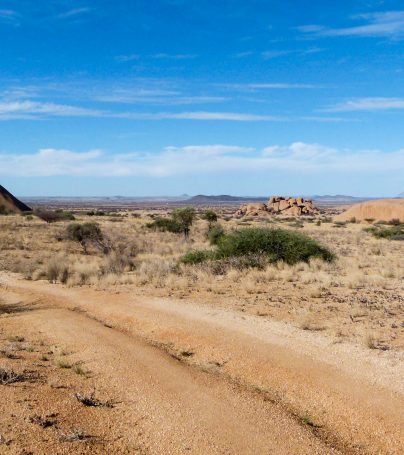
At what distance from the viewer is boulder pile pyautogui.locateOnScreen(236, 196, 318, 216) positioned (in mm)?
103125

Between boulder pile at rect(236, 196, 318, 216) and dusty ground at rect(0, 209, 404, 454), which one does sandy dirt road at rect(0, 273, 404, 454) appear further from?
boulder pile at rect(236, 196, 318, 216)

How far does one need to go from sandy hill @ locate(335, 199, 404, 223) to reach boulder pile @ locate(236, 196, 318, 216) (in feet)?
91.6

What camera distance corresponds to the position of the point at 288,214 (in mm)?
101438

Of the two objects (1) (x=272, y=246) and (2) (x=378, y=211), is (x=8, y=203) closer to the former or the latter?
(2) (x=378, y=211)

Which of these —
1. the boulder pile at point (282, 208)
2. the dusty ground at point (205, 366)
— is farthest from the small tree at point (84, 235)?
the boulder pile at point (282, 208)

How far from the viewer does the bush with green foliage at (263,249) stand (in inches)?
888

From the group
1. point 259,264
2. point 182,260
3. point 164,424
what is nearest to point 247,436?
point 164,424

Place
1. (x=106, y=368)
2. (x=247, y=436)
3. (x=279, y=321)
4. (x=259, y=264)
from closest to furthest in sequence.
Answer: (x=247, y=436), (x=106, y=368), (x=279, y=321), (x=259, y=264)

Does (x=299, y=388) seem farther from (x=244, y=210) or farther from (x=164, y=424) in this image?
(x=244, y=210)

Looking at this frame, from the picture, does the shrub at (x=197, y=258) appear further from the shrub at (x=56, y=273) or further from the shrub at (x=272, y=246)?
the shrub at (x=56, y=273)

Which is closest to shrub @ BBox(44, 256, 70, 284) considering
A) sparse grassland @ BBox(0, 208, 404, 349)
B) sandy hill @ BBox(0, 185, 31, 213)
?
sparse grassland @ BBox(0, 208, 404, 349)

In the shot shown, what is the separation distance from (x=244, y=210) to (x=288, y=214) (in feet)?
35.8

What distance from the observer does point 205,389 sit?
310 inches

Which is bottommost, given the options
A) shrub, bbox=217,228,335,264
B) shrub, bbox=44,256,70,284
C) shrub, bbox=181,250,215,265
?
shrub, bbox=44,256,70,284
